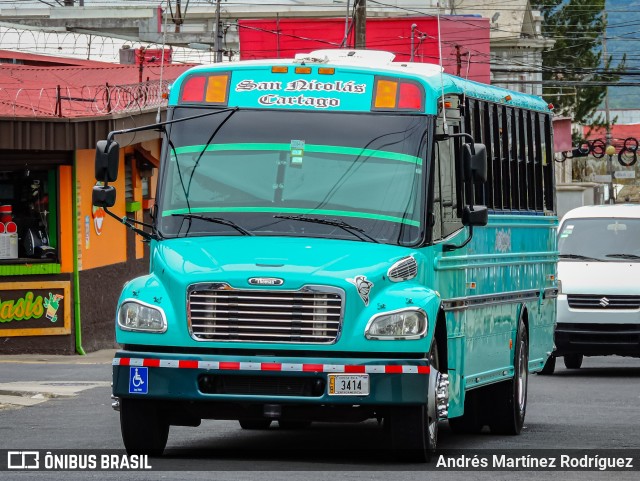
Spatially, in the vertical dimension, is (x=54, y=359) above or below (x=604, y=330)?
below

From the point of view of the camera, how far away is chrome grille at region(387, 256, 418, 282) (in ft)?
35.3

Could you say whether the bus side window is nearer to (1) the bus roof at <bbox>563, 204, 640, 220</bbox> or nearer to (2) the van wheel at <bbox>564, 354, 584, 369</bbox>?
(1) the bus roof at <bbox>563, 204, 640, 220</bbox>

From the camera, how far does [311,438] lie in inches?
526

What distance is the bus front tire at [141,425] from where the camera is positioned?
431 inches

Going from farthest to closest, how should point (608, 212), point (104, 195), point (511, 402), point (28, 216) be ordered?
point (28, 216) → point (608, 212) → point (511, 402) → point (104, 195)

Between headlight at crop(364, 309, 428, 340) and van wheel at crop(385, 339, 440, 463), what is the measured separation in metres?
0.34

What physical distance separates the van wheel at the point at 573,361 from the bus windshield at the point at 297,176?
42.0 ft

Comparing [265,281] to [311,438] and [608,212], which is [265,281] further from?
[608,212]

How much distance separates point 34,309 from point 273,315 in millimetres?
16034

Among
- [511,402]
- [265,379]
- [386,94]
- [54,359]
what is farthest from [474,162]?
[54,359]

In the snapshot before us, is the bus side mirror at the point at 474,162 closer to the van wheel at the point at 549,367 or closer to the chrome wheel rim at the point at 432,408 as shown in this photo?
the chrome wheel rim at the point at 432,408

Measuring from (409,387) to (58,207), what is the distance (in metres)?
16.6

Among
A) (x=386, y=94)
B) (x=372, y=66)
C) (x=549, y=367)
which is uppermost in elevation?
(x=372, y=66)

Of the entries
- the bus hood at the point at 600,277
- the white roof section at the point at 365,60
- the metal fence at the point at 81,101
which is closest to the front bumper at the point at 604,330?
the bus hood at the point at 600,277
